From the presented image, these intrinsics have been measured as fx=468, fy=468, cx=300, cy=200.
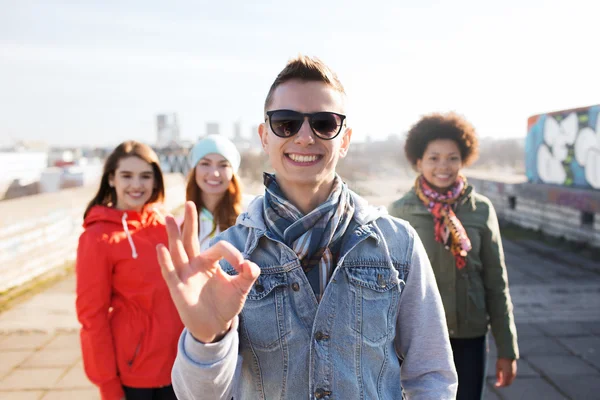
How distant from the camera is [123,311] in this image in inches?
97.7

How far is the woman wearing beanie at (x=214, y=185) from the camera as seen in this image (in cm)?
314

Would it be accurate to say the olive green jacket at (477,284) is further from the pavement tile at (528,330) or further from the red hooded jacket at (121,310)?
the pavement tile at (528,330)

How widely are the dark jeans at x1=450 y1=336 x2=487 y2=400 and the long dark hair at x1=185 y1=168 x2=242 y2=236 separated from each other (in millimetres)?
1560

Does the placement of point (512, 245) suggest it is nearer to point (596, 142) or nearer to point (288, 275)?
point (596, 142)

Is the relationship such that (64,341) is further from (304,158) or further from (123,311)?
(304,158)

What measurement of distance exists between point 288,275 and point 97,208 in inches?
68.0

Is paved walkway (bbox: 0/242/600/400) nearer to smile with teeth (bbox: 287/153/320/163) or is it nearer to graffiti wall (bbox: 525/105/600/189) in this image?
smile with teeth (bbox: 287/153/320/163)

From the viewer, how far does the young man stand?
53.9 inches

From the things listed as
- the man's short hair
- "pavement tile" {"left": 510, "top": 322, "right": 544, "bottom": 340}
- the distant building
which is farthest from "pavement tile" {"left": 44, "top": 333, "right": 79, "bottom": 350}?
the distant building

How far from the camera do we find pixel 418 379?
58.6 inches

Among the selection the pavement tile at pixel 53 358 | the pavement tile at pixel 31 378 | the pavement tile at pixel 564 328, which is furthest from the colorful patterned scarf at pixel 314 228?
the pavement tile at pixel 564 328

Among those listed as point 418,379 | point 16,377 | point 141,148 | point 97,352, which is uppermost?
point 141,148

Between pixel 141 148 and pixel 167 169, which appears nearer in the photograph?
pixel 141 148

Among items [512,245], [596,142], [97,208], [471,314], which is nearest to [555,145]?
[596,142]
